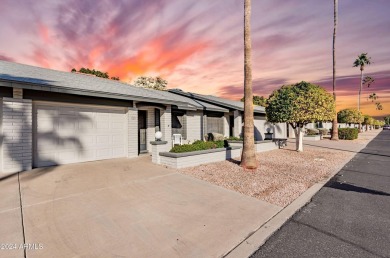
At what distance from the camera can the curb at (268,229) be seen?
140 inches

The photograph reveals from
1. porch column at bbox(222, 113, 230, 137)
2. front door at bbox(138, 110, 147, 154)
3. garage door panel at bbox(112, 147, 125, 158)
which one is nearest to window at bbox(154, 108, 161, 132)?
front door at bbox(138, 110, 147, 154)

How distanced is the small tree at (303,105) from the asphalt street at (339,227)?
7857 millimetres

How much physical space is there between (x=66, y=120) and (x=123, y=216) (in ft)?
22.2

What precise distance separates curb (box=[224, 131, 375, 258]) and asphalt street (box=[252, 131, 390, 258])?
3.8 inches

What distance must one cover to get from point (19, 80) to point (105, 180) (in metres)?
4.76

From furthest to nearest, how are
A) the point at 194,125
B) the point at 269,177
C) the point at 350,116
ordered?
the point at 350,116 → the point at 194,125 → the point at 269,177

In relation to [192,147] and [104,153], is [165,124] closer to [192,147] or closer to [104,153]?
[192,147]

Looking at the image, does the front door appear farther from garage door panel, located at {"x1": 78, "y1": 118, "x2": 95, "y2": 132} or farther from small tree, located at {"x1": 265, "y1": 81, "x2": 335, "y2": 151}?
small tree, located at {"x1": 265, "y1": 81, "x2": 335, "y2": 151}

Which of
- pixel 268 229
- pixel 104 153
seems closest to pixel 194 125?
pixel 104 153

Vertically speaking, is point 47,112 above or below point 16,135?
above

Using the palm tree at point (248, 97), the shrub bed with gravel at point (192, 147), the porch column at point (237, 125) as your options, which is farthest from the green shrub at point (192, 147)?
the porch column at point (237, 125)

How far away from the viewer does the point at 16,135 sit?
789cm

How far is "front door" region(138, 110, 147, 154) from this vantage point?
12.8 m

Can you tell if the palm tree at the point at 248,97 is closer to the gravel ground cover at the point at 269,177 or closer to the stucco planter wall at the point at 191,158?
the gravel ground cover at the point at 269,177
